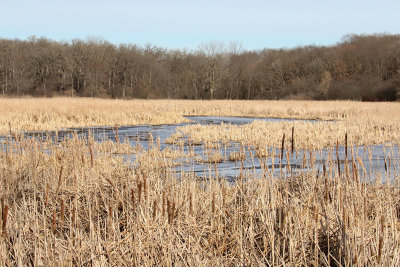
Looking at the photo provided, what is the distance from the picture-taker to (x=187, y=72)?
6291cm

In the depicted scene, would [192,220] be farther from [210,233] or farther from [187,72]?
[187,72]

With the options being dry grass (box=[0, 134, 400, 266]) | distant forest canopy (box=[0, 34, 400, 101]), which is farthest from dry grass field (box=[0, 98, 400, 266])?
distant forest canopy (box=[0, 34, 400, 101])

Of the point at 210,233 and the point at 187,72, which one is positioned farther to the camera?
the point at 187,72

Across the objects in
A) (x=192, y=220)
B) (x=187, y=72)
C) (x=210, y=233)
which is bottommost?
(x=210, y=233)

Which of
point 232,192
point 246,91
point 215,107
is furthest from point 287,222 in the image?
point 246,91

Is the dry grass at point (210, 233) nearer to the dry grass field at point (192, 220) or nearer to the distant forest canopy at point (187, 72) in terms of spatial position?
the dry grass field at point (192, 220)

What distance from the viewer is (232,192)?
463 cm

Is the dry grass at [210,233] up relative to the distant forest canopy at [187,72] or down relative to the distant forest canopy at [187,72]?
down

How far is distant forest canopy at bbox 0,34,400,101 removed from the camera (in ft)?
182

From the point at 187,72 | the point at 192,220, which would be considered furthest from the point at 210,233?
the point at 187,72

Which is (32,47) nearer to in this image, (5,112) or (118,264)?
(5,112)

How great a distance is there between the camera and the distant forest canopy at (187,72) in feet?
182

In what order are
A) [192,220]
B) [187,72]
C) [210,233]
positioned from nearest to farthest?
[192,220] < [210,233] < [187,72]

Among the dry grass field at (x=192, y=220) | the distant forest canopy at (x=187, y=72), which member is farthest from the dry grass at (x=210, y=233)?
the distant forest canopy at (x=187, y=72)
